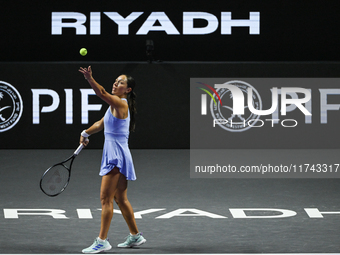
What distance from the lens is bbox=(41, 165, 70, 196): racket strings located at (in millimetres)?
5441

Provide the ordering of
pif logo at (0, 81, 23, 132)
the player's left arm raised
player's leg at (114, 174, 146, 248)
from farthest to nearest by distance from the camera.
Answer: pif logo at (0, 81, 23, 132), player's leg at (114, 174, 146, 248), the player's left arm raised

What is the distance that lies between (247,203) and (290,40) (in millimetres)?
5489

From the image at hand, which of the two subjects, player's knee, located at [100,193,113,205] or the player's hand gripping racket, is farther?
the player's hand gripping racket

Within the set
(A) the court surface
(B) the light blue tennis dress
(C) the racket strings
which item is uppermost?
(B) the light blue tennis dress

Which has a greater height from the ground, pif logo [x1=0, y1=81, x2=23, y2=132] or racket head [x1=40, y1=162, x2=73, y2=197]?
pif logo [x1=0, y1=81, x2=23, y2=132]

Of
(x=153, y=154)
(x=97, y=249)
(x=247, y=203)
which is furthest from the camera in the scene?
(x=153, y=154)

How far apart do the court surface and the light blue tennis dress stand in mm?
670

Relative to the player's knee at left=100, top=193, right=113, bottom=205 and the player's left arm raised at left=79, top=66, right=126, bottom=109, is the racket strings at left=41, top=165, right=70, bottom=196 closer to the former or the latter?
the player's knee at left=100, top=193, right=113, bottom=205

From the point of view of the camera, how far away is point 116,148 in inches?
207

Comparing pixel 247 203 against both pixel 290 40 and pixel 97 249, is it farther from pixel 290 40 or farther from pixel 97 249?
pixel 290 40

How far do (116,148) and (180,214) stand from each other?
1723 mm

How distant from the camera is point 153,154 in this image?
11.4m

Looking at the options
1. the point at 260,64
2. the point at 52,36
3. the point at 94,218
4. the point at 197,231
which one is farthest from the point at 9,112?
the point at 197,231

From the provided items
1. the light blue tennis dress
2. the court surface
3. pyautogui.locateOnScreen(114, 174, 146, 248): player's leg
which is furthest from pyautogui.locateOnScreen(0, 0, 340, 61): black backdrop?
pyautogui.locateOnScreen(114, 174, 146, 248): player's leg
